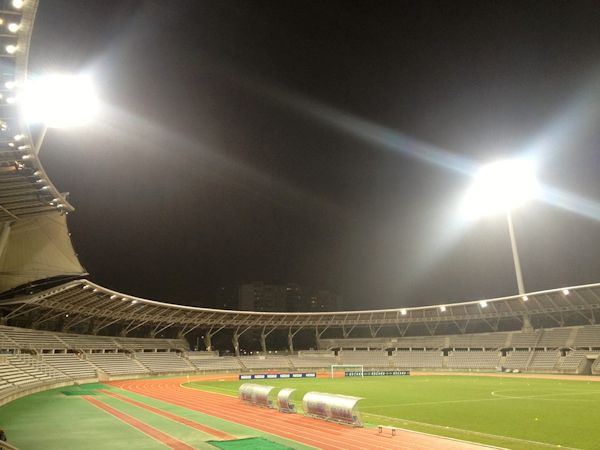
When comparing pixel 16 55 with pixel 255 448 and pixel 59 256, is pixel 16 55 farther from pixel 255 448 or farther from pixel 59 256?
pixel 59 256

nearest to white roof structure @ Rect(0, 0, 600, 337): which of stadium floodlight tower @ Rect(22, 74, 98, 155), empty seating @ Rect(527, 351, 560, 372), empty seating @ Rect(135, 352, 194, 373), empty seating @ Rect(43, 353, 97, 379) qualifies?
stadium floodlight tower @ Rect(22, 74, 98, 155)

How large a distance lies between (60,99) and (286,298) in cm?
12601

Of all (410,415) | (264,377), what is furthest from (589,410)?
(264,377)

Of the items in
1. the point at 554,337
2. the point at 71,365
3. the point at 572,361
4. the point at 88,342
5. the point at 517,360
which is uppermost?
the point at 554,337

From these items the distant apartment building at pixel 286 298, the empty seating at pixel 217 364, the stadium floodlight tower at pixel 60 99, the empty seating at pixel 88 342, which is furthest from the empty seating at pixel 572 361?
the distant apartment building at pixel 286 298

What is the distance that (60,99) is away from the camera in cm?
2133

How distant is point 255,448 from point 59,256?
93.7 ft

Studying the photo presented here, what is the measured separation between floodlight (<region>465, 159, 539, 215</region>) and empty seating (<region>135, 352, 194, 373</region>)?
1645 inches

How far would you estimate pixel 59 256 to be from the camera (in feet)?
112

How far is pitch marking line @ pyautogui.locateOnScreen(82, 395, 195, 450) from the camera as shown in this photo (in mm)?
12867

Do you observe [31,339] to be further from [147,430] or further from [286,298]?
[286,298]

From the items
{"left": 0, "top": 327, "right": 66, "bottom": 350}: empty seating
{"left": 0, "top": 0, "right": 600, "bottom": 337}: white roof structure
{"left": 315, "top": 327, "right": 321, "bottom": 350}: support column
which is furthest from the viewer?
{"left": 315, "top": 327, "right": 321, "bottom": 350}: support column

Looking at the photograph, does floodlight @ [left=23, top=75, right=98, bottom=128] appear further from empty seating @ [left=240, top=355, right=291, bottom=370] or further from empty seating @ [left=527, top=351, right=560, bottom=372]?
empty seating @ [left=527, top=351, right=560, bottom=372]

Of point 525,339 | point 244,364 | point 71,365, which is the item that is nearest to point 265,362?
point 244,364
